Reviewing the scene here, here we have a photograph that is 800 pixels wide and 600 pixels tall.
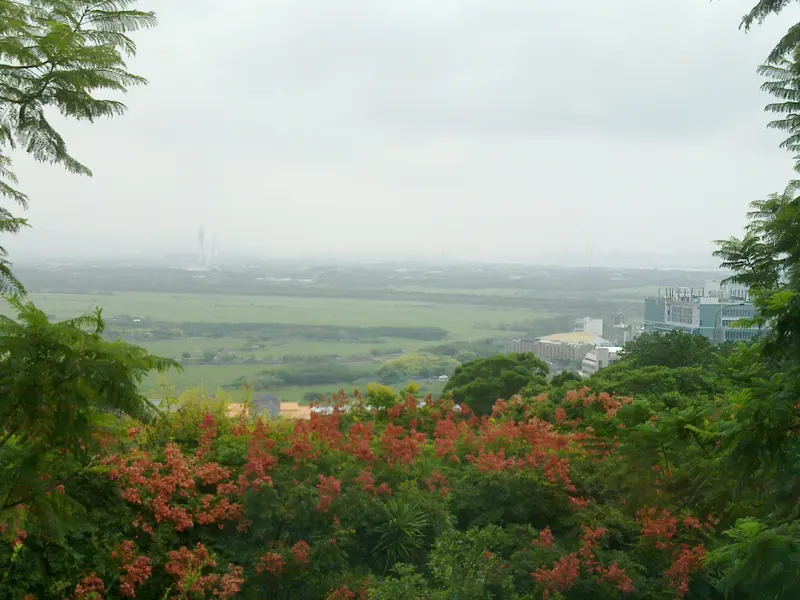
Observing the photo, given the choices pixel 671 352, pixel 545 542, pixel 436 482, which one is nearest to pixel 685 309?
pixel 671 352

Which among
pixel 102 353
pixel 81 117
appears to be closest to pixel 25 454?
pixel 102 353

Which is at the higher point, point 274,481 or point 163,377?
point 163,377

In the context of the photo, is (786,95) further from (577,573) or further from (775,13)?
(577,573)

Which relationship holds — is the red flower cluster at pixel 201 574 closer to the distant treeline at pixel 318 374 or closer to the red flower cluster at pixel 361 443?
the red flower cluster at pixel 361 443

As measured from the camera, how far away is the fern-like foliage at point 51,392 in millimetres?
3740

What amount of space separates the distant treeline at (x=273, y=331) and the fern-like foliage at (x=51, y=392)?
357 inches

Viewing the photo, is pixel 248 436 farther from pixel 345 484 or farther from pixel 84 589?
pixel 84 589

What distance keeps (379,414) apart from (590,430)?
2.92 m

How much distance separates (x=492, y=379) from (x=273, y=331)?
28.6ft

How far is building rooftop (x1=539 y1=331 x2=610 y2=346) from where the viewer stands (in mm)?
19016

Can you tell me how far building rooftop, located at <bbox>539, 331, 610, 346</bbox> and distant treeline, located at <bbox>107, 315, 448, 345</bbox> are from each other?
133 inches

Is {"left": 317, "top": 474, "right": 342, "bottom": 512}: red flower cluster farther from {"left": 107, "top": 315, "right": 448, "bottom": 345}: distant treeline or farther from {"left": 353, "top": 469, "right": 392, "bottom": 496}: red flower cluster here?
{"left": 107, "top": 315, "right": 448, "bottom": 345}: distant treeline

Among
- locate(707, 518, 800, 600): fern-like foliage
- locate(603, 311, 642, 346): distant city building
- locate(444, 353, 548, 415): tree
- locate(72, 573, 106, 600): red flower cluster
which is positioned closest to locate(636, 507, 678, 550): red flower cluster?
locate(707, 518, 800, 600): fern-like foliage

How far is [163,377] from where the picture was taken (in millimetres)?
7074
